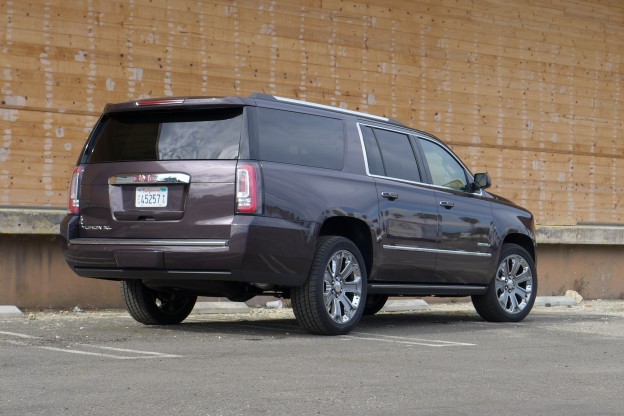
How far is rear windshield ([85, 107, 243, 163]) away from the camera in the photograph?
9.23m

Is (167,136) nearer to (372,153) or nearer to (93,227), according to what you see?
(93,227)

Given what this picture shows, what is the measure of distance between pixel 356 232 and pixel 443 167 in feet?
5.54

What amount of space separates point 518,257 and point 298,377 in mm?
5665

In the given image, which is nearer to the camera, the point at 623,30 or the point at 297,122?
the point at 297,122

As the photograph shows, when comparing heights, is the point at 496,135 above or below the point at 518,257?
above

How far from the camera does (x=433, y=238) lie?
35.5ft

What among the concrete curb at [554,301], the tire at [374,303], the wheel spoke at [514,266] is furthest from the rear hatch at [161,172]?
the concrete curb at [554,301]

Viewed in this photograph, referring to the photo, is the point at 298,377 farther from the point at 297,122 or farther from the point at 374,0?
the point at 374,0

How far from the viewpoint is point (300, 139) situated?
9.66 meters

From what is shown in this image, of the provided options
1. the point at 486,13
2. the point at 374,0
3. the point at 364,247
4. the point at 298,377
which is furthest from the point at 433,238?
the point at 486,13

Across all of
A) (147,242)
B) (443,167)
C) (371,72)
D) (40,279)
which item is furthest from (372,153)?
(371,72)

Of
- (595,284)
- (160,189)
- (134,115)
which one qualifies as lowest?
(595,284)

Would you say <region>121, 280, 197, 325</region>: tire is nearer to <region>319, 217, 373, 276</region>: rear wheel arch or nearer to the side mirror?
<region>319, 217, 373, 276</region>: rear wheel arch

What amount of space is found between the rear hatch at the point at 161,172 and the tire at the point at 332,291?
0.93 meters
